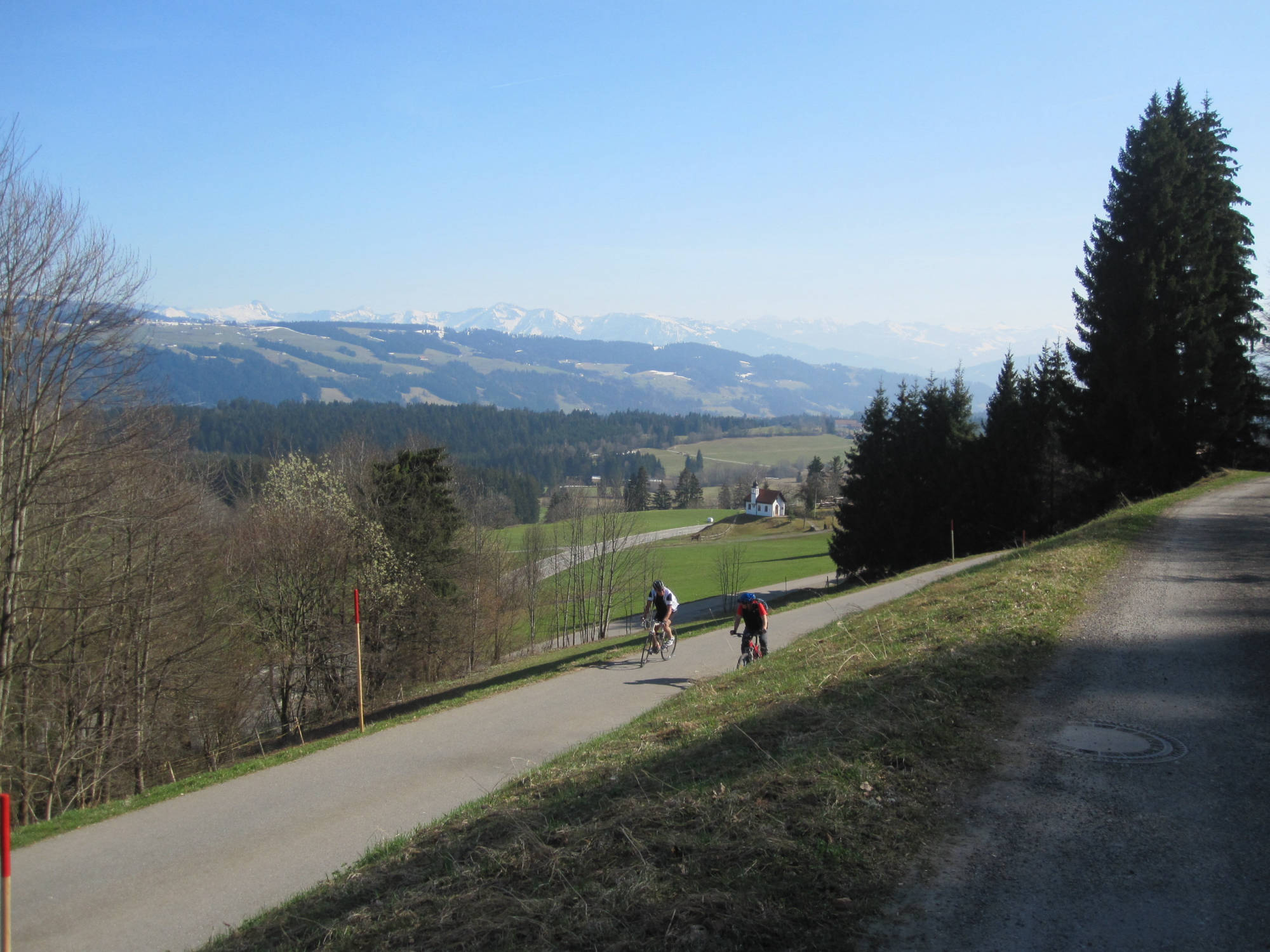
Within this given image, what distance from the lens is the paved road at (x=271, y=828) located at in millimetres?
7594

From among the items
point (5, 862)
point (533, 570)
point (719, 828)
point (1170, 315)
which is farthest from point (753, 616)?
point (533, 570)

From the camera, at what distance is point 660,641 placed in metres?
17.9

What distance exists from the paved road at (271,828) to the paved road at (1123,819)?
21.0ft

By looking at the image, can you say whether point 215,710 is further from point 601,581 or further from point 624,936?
point 601,581

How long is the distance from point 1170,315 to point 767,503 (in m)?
89.7

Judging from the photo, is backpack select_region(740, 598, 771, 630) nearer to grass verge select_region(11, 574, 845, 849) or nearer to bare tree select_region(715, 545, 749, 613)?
grass verge select_region(11, 574, 845, 849)

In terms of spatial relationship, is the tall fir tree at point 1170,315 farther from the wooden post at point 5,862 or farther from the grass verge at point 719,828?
the wooden post at point 5,862

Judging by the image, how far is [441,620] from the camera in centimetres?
3141

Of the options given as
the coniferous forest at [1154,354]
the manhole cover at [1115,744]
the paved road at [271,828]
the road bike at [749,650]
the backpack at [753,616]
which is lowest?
the paved road at [271,828]

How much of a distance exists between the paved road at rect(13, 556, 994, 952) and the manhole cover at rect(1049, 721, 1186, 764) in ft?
21.7

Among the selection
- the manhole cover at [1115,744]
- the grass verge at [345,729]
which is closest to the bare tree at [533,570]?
the grass verge at [345,729]

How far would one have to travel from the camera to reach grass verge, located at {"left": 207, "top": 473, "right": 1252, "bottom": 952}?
4.05m

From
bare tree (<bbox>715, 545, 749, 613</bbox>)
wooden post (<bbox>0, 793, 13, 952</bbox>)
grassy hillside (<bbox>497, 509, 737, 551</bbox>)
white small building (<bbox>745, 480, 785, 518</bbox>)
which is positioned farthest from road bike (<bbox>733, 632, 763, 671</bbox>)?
white small building (<bbox>745, 480, 785, 518</bbox>)

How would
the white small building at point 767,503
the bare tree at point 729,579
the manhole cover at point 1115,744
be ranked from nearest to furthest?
the manhole cover at point 1115,744 → the bare tree at point 729,579 → the white small building at point 767,503
